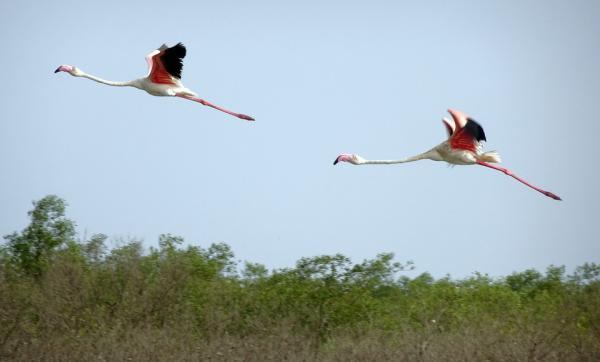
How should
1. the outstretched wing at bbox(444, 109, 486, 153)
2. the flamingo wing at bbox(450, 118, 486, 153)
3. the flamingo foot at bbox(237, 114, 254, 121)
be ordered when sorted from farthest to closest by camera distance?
the flamingo foot at bbox(237, 114, 254, 121) < the flamingo wing at bbox(450, 118, 486, 153) < the outstretched wing at bbox(444, 109, 486, 153)

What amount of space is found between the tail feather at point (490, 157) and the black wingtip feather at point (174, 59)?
575 cm

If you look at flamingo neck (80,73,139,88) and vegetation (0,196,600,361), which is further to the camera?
vegetation (0,196,600,361)

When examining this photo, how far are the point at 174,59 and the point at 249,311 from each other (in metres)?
17.2

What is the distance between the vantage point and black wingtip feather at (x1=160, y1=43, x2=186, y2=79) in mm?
21047

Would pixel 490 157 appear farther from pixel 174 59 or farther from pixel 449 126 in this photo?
pixel 174 59

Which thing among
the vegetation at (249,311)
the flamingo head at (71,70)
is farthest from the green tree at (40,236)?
the flamingo head at (71,70)

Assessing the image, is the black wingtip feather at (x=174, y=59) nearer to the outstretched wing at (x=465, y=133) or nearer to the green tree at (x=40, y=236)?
the outstretched wing at (x=465, y=133)

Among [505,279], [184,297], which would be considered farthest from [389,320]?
[505,279]

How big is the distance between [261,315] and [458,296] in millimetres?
9902

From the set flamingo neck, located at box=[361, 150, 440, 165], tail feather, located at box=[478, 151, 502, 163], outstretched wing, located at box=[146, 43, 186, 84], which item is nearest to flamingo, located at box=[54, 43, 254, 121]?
outstretched wing, located at box=[146, 43, 186, 84]

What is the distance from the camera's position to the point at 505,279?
54.0 meters

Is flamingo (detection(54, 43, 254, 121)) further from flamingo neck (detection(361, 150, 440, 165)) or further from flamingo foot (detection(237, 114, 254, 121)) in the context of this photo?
flamingo neck (detection(361, 150, 440, 165))

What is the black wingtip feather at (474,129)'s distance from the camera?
66.4ft

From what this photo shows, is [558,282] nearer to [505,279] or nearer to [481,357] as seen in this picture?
[505,279]
